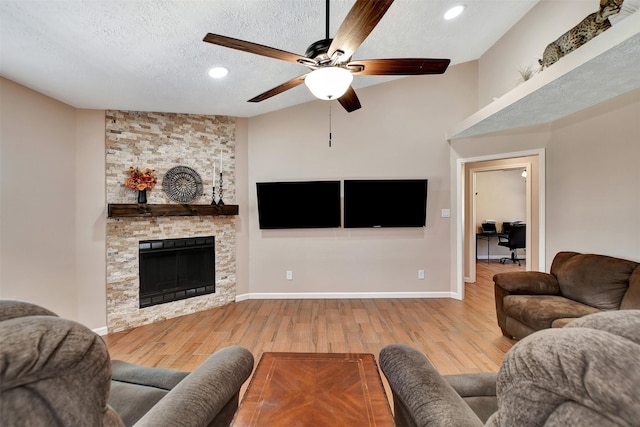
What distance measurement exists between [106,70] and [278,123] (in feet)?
6.81

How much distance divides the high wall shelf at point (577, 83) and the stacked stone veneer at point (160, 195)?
3416mm

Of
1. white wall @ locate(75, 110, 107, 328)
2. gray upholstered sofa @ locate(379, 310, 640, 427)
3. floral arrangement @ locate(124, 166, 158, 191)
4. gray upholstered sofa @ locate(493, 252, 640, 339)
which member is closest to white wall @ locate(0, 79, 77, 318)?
white wall @ locate(75, 110, 107, 328)

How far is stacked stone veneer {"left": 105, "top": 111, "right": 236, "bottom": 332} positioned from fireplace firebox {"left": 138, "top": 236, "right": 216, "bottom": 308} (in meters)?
0.07

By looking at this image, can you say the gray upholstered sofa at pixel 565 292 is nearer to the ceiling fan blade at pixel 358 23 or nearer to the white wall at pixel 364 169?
the white wall at pixel 364 169

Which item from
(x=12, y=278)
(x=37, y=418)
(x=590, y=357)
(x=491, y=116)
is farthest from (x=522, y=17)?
(x=12, y=278)

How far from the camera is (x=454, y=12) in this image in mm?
2611

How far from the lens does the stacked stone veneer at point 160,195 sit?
3.13 metres

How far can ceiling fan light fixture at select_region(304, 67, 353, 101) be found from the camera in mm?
1587

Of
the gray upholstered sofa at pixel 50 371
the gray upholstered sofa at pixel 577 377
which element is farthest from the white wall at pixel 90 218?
the gray upholstered sofa at pixel 577 377

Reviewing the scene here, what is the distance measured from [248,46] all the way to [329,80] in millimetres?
512

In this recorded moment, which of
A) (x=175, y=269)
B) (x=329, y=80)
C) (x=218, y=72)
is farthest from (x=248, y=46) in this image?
(x=175, y=269)

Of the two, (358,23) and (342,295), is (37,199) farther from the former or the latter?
(342,295)

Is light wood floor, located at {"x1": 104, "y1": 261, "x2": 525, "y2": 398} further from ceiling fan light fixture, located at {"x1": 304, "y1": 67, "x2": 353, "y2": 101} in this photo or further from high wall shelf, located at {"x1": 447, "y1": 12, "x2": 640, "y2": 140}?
high wall shelf, located at {"x1": 447, "y1": 12, "x2": 640, "y2": 140}

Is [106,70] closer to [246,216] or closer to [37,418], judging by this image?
[246,216]
